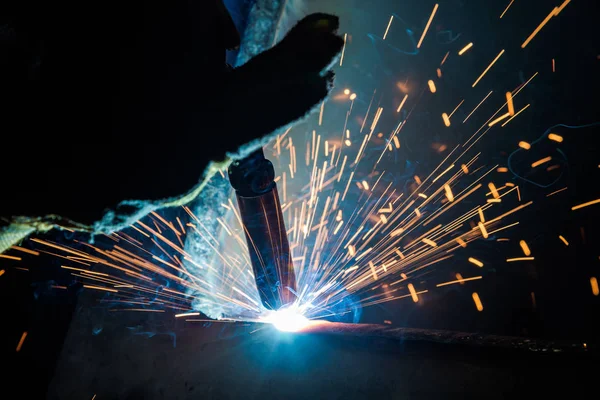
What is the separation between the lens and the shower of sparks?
2.76m

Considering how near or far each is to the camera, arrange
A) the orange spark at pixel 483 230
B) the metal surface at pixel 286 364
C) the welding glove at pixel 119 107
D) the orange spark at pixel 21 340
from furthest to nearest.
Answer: the orange spark at pixel 483 230 < the orange spark at pixel 21 340 < the metal surface at pixel 286 364 < the welding glove at pixel 119 107

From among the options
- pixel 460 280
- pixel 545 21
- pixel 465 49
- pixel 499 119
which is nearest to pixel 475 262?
pixel 460 280

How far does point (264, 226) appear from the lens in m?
2.06

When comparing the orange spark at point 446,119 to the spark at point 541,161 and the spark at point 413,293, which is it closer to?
the spark at point 541,161

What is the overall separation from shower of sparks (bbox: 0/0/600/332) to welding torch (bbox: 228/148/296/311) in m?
0.30

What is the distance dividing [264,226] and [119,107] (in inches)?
45.8

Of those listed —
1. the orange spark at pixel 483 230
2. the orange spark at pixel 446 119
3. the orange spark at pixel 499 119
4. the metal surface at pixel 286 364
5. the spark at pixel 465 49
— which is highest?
the spark at pixel 465 49

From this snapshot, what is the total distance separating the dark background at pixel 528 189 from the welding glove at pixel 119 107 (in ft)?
5.28

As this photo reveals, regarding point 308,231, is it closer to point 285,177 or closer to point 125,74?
point 285,177

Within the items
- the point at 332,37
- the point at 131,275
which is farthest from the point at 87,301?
the point at 332,37

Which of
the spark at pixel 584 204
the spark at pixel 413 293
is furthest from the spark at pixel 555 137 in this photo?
the spark at pixel 413 293

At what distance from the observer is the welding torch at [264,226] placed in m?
1.84

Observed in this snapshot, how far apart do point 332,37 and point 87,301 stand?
2.84m

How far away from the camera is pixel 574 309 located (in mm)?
2855
